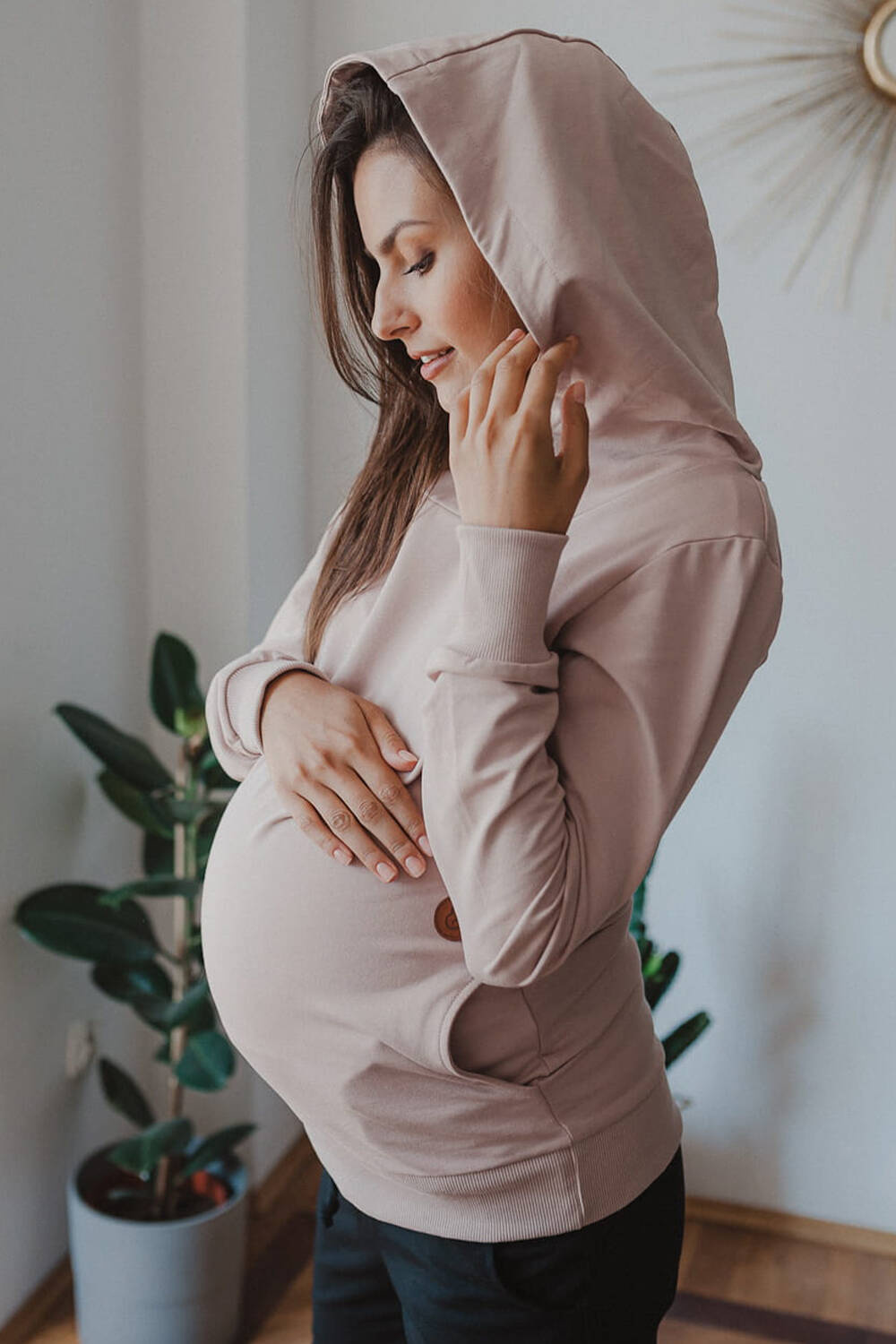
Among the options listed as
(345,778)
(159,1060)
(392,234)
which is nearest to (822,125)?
(392,234)

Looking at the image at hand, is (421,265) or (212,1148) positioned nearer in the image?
(421,265)

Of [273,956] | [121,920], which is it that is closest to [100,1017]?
[121,920]

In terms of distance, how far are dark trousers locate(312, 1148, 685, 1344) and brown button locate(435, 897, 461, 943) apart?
9.2 inches

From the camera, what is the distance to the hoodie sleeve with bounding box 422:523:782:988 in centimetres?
73

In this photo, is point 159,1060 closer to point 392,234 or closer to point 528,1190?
point 528,1190

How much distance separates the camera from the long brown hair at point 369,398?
0.99 meters

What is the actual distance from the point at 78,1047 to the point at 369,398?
126 centimetres

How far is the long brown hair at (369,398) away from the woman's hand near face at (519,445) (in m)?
0.24

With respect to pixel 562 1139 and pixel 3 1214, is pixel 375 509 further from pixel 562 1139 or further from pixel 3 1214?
pixel 3 1214

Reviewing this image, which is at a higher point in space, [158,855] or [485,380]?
[485,380]

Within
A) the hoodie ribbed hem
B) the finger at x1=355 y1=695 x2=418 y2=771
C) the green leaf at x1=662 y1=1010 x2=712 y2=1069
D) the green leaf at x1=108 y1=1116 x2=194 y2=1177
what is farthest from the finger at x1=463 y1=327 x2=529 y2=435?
the green leaf at x1=662 y1=1010 x2=712 y2=1069

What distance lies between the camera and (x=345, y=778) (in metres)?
0.86

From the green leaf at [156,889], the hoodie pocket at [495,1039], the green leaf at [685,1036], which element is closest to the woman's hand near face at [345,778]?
the hoodie pocket at [495,1039]

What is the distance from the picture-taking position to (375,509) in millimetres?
1041
